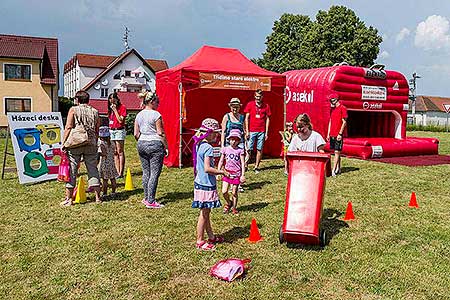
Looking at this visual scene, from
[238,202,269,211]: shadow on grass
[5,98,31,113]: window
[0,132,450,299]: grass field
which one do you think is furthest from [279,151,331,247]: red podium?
[5,98,31,113]: window

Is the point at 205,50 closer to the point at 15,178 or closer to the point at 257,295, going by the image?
the point at 15,178

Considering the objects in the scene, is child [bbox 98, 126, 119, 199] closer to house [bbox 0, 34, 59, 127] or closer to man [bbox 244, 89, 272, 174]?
man [bbox 244, 89, 272, 174]

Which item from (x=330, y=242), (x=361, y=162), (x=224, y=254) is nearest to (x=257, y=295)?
(x=224, y=254)

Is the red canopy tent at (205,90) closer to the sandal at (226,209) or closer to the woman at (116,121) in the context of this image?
the woman at (116,121)

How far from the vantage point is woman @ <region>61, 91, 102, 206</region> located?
6.64 metres

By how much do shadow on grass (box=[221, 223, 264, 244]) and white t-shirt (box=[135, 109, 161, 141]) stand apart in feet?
6.50

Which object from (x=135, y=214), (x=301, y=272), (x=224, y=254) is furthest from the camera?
(x=135, y=214)

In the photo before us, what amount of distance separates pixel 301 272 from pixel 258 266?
444 millimetres

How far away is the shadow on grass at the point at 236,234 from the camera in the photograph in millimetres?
5230

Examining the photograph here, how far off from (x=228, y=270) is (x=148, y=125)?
3.17 meters

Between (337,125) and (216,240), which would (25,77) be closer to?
(337,125)

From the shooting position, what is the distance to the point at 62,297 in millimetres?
3787

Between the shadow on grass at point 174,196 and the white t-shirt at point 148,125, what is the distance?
3.87ft

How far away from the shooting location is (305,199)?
494cm
